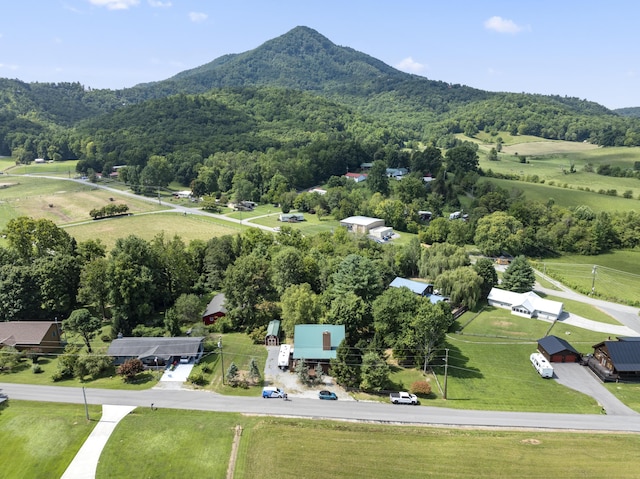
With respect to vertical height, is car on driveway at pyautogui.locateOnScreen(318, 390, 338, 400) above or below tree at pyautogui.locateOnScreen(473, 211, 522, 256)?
below

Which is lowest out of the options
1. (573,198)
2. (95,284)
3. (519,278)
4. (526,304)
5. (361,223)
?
(526,304)

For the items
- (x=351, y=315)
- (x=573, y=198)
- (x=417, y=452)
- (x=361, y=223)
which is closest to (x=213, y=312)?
(x=351, y=315)

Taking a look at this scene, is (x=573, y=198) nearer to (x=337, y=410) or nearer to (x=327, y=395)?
(x=327, y=395)

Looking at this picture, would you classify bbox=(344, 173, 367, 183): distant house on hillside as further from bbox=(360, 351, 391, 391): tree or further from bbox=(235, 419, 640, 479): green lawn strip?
bbox=(235, 419, 640, 479): green lawn strip

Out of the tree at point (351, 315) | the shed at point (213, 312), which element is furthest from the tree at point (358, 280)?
the shed at point (213, 312)

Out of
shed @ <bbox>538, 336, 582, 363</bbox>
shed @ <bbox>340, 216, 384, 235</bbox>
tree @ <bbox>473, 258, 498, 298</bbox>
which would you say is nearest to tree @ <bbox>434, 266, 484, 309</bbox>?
tree @ <bbox>473, 258, 498, 298</bbox>

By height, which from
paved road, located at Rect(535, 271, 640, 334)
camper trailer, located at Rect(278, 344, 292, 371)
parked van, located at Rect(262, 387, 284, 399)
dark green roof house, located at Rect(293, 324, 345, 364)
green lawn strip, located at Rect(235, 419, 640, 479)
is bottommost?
paved road, located at Rect(535, 271, 640, 334)
